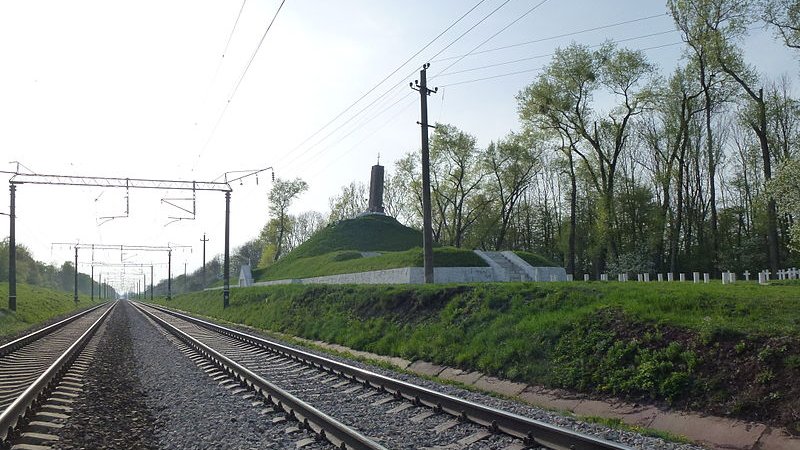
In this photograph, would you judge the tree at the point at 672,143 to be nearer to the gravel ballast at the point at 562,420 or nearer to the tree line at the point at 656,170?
the tree line at the point at 656,170

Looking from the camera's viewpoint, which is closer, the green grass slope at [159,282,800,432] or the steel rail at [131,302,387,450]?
the steel rail at [131,302,387,450]

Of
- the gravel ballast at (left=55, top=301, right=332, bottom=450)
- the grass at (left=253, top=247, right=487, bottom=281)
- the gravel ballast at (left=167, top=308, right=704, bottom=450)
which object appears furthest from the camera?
the grass at (left=253, top=247, right=487, bottom=281)

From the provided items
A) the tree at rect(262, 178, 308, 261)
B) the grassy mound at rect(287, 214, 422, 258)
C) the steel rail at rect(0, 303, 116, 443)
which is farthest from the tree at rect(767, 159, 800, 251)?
the tree at rect(262, 178, 308, 261)

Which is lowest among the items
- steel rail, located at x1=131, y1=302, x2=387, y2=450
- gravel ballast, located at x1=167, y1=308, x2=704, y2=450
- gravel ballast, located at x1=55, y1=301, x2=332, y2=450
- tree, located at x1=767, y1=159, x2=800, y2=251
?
gravel ballast, located at x1=167, y1=308, x2=704, y2=450

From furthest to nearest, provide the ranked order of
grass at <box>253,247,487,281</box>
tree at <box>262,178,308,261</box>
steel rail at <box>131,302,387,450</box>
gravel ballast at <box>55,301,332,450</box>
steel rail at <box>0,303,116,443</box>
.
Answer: tree at <box>262,178,308,261</box>
grass at <box>253,247,487,281</box>
steel rail at <box>0,303,116,443</box>
gravel ballast at <box>55,301,332,450</box>
steel rail at <box>131,302,387,450</box>

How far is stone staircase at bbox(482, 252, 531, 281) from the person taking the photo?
127 feet

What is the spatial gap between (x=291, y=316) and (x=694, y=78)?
103 ft

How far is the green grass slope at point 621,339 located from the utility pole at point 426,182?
11.7 feet

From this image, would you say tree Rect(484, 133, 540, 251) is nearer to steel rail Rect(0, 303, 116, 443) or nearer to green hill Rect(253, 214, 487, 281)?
green hill Rect(253, 214, 487, 281)

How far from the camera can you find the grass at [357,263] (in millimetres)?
39250

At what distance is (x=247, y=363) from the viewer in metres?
17.1

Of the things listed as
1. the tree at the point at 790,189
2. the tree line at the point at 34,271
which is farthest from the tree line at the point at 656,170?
the tree line at the point at 34,271

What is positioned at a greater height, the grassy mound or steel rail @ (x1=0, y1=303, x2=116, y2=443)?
the grassy mound

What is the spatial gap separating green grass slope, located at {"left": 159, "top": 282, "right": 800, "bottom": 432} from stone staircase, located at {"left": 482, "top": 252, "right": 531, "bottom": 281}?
1692 cm
